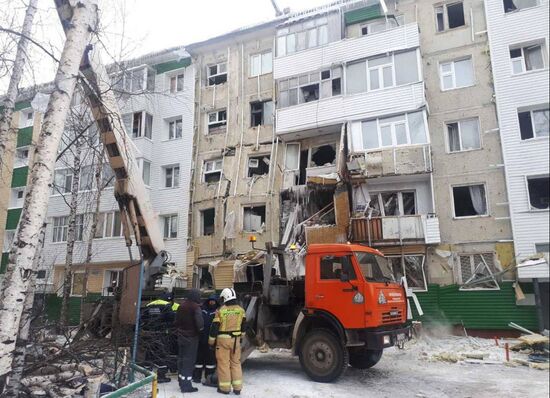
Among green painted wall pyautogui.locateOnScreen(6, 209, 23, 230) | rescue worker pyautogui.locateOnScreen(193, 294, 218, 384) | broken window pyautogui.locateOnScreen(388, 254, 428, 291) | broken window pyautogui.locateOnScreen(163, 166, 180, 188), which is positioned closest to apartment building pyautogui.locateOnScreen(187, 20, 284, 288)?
broken window pyautogui.locateOnScreen(163, 166, 180, 188)

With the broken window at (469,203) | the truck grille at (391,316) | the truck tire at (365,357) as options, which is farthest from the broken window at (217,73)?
the broken window at (469,203)

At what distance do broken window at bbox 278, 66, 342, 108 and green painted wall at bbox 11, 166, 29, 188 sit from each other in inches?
758

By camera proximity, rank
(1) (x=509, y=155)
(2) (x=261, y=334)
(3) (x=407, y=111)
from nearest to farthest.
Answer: (1) (x=509, y=155) < (2) (x=261, y=334) < (3) (x=407, y=111)

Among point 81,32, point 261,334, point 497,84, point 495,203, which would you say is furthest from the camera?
point 261,334

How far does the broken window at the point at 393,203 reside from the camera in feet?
41.9

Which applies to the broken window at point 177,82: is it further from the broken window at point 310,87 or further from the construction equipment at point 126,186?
the construction equipment at point 126,186

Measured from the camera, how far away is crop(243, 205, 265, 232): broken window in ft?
65.3

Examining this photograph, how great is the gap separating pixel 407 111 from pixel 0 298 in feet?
49.1

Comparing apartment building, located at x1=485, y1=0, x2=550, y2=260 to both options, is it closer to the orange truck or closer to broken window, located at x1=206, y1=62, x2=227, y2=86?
the orange truck

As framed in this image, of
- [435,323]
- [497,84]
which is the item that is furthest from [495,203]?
[435,323]

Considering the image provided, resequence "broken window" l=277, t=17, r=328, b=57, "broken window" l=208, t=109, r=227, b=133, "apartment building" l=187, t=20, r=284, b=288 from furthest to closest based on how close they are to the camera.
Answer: "broken window" l=208, t=109, r=227, b=133, "apartment building" l=187, t=20, r=284, b=288, "broken window" l=277, t=17, r=328, b=57

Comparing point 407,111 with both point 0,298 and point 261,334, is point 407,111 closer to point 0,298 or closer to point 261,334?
point 261,334

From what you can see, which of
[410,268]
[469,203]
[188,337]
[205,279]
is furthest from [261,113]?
[469,203]

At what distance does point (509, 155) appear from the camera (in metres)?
2.39
